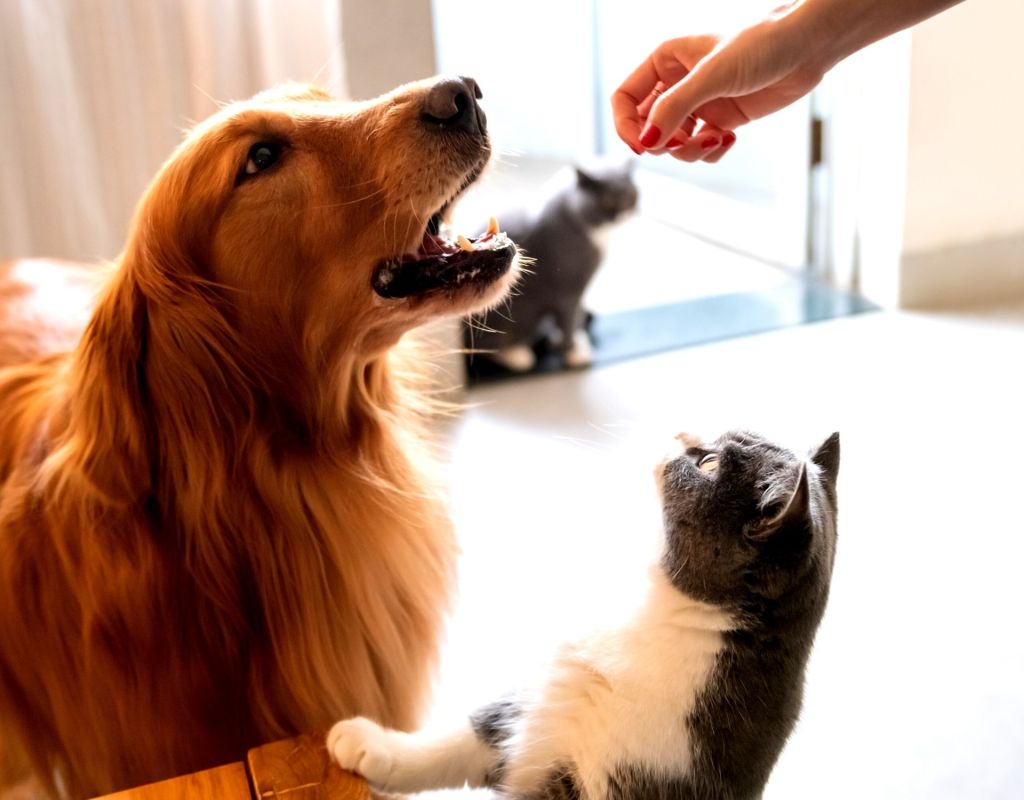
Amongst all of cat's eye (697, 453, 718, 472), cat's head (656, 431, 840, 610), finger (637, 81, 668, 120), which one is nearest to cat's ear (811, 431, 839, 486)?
cat's head (656, 431, 840, 610)

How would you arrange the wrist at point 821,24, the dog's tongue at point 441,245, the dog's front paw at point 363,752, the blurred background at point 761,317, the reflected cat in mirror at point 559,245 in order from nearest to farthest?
the dog's front paw at point 363,752, the wrist at point 821,24, the dog's tongue at point 441,245, the blurred background at point 761,317, the reflected cat in mirror at point 559,245

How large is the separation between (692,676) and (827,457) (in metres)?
0.29

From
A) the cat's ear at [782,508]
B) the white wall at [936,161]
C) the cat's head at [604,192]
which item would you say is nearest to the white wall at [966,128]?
the white wall at [936,161]

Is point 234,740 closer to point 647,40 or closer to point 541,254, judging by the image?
point 541,254

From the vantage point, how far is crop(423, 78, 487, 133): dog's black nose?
4.12 ft

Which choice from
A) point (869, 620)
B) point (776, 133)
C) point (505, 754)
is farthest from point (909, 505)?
point (776, 133)

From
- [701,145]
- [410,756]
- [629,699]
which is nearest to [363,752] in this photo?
[410,756]

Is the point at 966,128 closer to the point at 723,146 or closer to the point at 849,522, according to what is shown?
the point at 849,522

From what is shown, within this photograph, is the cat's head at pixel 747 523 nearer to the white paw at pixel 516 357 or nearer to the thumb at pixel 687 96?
the thumb at pixel 687 96

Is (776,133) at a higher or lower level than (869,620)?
higher

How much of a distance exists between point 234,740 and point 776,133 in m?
2.61

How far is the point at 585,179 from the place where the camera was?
2.75 m

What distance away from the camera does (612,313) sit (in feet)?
10.5

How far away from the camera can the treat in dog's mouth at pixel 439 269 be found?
50.1 inches
